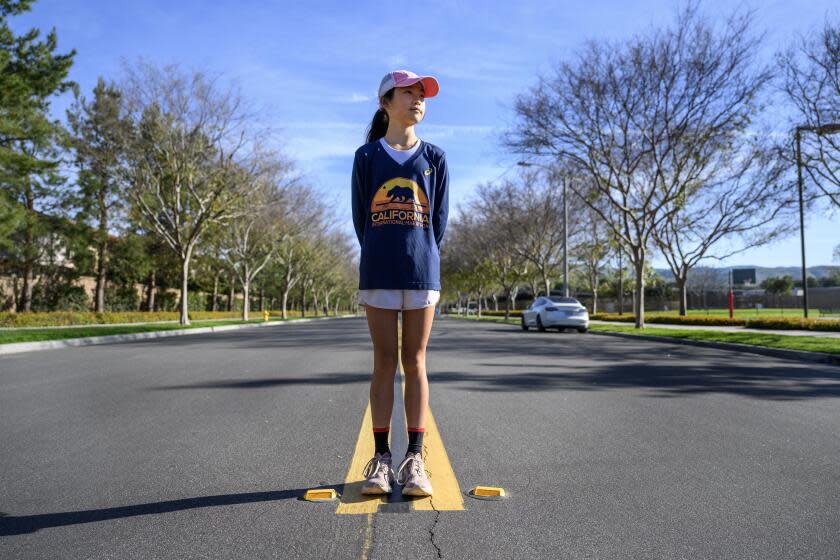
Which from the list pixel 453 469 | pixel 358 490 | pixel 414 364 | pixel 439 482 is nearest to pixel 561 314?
pixel 453 469

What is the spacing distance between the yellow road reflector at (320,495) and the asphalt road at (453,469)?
0.35 feet

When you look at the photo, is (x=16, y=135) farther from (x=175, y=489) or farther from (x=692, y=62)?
(x=175, y=489)

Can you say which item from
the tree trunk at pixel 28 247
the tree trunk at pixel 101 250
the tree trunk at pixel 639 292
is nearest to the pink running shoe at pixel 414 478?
the tree trunk at pixel 639 292

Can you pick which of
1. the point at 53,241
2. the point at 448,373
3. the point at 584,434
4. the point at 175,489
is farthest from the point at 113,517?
the point at 53,241

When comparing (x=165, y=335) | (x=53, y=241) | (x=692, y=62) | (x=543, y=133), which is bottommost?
(x=165, y=335)

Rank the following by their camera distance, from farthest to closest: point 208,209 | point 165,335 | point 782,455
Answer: point 208,209
point 165,335
point 782,455

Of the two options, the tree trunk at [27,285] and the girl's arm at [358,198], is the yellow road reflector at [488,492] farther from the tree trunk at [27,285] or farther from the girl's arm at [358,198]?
the tree trunk at [27,285]

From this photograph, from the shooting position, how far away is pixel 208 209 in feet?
97.3

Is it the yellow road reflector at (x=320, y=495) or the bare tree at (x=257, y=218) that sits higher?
the bare tree at (x=257, y=218)

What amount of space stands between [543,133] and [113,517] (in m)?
22.0

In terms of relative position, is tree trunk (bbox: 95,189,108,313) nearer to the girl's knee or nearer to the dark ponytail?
the dark ponytail

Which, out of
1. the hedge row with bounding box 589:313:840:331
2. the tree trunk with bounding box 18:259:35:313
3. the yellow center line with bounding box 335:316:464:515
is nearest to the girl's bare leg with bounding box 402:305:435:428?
the yellow center line with bounding box 335:316:464:515

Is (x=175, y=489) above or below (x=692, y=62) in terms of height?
below

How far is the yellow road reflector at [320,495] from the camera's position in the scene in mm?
3152
